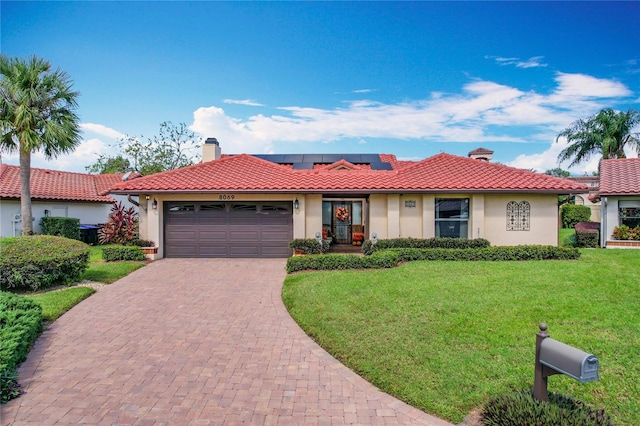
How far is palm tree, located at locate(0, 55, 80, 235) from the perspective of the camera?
1355 centimetres

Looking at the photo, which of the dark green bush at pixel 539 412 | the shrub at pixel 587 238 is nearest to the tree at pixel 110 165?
the shrub at pixel 587 238

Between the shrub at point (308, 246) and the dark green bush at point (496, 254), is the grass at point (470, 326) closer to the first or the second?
the dark green bush at point (496, 254)

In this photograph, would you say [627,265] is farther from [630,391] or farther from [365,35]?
[365,35]

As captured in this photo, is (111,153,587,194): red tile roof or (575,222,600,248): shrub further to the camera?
(575,222,600,248): shrub

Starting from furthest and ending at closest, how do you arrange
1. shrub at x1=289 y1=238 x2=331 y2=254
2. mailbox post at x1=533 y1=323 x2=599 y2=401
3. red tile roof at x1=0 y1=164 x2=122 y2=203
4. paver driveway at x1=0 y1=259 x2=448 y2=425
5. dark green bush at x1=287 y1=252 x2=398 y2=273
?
red tile roof at x1=0 y1=164 x2=122 y2=203 → shrub at x1=289 y1=238 x2=331 y2=254 → dark green bush at x1=287 y1=252 x2=398 y2=273 → paver driveway at x1=0 y1=259 x2=448 y2=425 → mailbox post at x1=533 y1=323 x2=599 y2=401

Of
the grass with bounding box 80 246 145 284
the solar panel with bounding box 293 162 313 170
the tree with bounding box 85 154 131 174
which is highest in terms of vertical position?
the tree with bounding box 85 154 131 174

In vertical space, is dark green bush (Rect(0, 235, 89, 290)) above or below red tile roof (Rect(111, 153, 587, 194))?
below

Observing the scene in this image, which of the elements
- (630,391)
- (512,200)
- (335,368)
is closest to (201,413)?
(335,368)

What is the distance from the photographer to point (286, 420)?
397 centimetres

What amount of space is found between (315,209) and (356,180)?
202 cm

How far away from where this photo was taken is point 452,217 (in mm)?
14445

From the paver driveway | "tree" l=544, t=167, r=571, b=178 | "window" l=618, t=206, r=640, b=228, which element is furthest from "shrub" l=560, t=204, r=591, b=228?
"tree" l=544, t=167, r=571, b=178

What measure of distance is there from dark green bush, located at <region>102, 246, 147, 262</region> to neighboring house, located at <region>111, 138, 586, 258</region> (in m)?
0.96

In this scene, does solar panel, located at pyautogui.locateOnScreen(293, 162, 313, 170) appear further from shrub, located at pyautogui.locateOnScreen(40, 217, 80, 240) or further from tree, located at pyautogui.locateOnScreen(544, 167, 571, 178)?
tree, located at pyautogui.locateOnScreen(544, 167, 571, 178)
